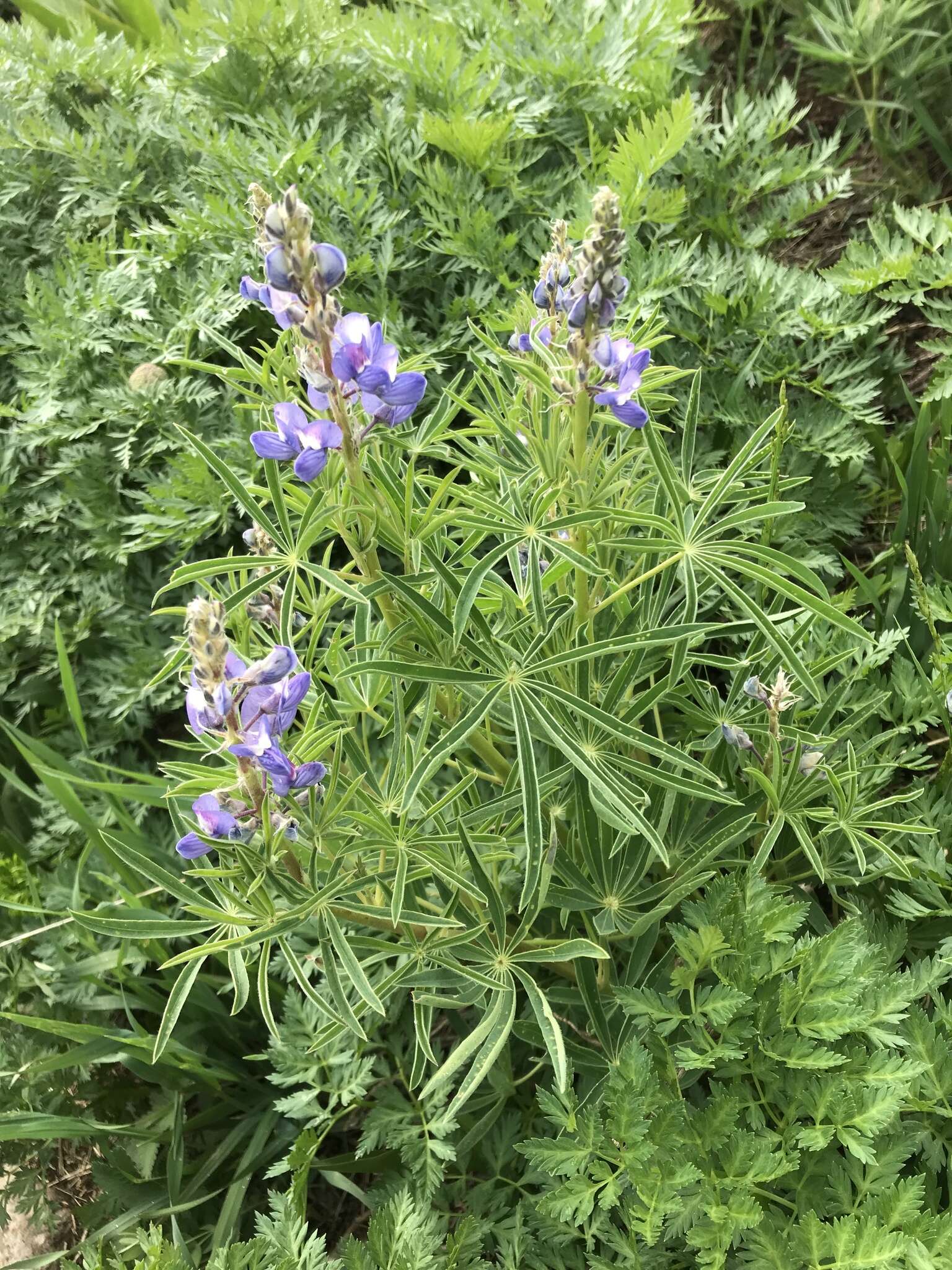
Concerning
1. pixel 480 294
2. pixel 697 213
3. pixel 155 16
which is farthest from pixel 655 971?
pixel 155 16

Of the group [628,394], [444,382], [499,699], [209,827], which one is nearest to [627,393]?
[628,394]

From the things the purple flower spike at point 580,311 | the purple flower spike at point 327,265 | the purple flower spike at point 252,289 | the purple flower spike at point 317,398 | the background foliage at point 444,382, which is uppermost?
the purple flower spike at point 327,265

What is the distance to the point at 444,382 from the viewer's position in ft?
6.62

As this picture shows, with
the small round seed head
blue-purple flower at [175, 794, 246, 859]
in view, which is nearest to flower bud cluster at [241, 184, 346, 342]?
blue-purple flower at [175, 794, 246, 859]

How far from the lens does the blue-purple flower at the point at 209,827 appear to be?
0.92m

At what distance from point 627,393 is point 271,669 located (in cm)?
47

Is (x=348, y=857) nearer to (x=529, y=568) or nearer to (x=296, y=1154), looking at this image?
(x=529, y=568)

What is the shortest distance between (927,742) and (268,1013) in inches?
57.4

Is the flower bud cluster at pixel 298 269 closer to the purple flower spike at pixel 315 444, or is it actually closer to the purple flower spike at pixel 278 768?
the purple flower spike at pixel 315 444

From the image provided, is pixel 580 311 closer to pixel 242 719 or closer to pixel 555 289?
pixel 555 289

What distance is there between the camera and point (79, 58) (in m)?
2.50

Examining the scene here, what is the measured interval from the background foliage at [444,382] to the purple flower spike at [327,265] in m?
0.64

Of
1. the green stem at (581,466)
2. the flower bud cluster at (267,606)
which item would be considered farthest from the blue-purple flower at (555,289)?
the flower bud cluster at (267,606)

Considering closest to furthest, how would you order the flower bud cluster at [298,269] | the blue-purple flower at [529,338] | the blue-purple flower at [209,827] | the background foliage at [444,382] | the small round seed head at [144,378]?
the flower bud cluster at [298,269], the blue-purple flower at [209,827], the blue-purple flower at [529,338], the background foliage at [444,382], the small round seed head at [144,378]
